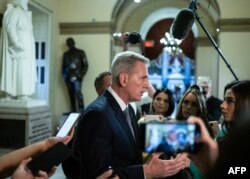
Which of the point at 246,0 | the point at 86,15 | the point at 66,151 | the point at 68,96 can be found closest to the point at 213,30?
the point at 246,0

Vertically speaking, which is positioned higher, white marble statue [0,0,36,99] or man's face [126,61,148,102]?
white marble statue [0,0,36,99]

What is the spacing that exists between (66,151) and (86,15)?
23.4 ft

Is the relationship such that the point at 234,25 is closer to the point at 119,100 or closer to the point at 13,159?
the point at 119,100

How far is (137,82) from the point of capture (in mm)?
1914

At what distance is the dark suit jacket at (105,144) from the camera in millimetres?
1615

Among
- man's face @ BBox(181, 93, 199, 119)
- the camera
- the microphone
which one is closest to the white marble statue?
the camera

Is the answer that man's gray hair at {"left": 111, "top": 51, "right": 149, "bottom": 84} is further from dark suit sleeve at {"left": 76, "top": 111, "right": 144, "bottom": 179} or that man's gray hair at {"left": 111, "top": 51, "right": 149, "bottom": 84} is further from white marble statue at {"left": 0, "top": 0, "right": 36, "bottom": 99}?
white marble statue at {"left": 0, "top": 0, "right": 36, "bottom": 99}

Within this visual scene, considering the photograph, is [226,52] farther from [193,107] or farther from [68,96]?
[193,107]

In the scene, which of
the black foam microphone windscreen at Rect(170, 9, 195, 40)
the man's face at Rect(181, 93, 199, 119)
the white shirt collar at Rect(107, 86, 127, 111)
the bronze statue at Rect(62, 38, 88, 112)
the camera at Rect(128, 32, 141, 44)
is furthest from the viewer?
the bronze statue at Rect(62, 38, 88, 112)

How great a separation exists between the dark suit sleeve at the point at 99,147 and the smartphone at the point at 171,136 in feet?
2.25

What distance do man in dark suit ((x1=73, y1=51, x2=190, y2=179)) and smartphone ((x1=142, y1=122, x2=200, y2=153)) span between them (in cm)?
51

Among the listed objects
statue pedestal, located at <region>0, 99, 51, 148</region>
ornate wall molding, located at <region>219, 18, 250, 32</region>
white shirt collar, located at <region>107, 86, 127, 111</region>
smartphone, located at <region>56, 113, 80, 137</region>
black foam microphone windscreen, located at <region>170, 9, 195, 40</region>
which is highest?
ornate wall molding, located at <region>219, 18, 250, 32</region>

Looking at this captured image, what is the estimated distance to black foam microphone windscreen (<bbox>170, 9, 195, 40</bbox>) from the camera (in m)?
2.30

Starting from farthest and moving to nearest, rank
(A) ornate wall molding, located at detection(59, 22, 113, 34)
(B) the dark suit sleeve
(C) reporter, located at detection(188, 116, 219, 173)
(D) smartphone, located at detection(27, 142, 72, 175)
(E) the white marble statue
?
(A) ornate wall molding, located at detection(59, 22, 113, 34), (E) the white marble statue, (B) the dark suit sleeve, (D) smartphone, located at detection(27, 142, 72, 175), (C) reporter, located at detection(188, 116, 219, 173)
